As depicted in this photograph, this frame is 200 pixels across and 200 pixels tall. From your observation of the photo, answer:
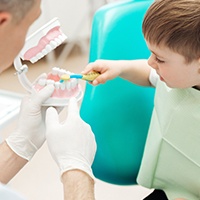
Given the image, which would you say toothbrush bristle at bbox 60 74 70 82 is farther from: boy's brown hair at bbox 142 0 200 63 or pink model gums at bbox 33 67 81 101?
boy's brown hair at bbox 142 0 200 63

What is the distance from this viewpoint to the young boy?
44.7 inches

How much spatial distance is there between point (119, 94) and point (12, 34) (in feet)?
2.02

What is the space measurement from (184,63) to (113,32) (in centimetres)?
35

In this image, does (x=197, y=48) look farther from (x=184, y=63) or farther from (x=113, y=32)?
(x=113, y=32)

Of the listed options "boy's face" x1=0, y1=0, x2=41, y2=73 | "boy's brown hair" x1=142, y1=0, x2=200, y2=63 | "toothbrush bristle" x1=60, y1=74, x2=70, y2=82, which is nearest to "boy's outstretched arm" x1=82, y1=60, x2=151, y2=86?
"toothbrush bristle" x1=60, y1=74, x2=70, y2=82

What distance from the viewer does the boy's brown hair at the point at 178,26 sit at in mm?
1120

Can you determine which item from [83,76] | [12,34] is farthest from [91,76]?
[12,34]

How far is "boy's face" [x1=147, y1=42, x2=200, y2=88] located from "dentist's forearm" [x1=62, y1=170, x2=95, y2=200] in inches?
12.5

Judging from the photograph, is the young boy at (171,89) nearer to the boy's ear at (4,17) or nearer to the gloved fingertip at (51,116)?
the gloved fingertip at (51,116)

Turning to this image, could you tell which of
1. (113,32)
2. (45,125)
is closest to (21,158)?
(45,125)

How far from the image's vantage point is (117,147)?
151cm

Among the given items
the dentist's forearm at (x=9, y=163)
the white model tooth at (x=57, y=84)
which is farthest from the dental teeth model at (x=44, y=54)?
the dentist's forearm at (x=9, y=163)

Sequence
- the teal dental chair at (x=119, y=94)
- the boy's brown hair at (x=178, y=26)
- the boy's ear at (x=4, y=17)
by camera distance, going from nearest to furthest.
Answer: the boy's ear at (x=4, y=17), the boy's brown hair at (x=178, y=26), the teal dental chair at (x=119, y=94)

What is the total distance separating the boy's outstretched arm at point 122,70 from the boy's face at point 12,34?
417 millimetres
